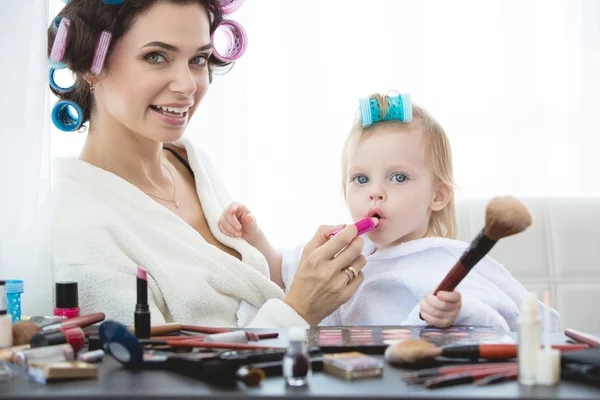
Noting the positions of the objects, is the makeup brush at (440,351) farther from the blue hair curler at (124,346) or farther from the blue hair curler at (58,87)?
the blue hair curler at (58,87)

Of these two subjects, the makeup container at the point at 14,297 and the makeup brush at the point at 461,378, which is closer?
the makeup brush at the point at 461,378

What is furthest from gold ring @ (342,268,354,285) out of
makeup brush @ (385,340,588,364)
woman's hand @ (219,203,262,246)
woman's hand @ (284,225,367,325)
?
makeup brush @ (385,340,588,364)

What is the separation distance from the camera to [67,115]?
1.48 metres

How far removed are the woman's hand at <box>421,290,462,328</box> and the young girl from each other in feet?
0.63

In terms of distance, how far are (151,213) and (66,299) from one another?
37 cm

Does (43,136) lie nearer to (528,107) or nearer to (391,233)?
(391,233)

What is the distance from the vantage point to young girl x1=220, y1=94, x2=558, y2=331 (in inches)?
55.0

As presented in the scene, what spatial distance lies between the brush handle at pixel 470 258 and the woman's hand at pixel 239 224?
2.10 ft

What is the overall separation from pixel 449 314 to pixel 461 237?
87 cm

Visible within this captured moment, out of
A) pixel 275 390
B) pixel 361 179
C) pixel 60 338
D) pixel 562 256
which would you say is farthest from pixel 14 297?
pixel 562 256

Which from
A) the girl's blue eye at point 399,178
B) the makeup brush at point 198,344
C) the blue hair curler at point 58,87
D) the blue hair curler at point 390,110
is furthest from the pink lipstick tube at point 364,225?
the blue hair curler at point 58,87

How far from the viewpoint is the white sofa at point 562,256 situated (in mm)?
1988

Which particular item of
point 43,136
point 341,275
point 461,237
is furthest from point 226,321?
point 461,237

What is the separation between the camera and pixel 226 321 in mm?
1464
